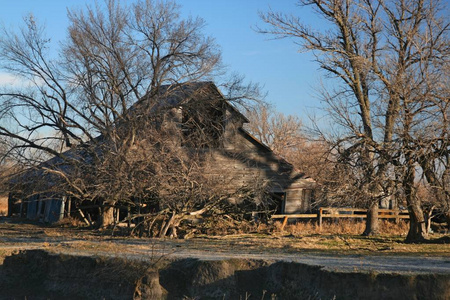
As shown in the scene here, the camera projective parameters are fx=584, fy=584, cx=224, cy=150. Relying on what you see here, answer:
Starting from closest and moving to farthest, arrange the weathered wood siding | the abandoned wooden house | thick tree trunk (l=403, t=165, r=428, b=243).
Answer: thick tree trunk (l=403, t=165, r=428, b=243)
the abandoned wooden house
the weathered wood siding

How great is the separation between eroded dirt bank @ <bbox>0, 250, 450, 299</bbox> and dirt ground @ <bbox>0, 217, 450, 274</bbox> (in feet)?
1.45

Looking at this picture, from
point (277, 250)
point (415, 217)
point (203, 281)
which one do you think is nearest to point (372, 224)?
point (415, 217)

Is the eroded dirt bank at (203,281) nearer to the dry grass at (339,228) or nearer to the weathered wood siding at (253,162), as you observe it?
the dry grass at (339,228)

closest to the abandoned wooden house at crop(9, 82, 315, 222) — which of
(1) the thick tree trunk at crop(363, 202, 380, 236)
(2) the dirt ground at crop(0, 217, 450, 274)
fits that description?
(1) the thick tree trunk at crop(363, 202, 380, 236)

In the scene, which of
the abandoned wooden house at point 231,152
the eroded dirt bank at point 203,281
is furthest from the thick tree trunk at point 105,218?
the eroded dirt bank at point 203,281

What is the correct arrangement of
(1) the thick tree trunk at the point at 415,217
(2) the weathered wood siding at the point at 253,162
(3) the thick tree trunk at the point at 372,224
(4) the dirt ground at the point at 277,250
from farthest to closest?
1. (2) the weathered wood siding at the point at 253,162
2. (3) the thick tree trunk at the point at 372,224
3. (1) the thick tree trunk at the point at 415,217
4. (4) the dirt ground at the point at 277,250

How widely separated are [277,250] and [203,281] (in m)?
4.74

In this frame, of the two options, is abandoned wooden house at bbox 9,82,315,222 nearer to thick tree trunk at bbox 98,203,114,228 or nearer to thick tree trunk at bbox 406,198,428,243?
thick tree trunk at bbox 98,203,114,228

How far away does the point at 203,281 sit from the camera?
1209cm

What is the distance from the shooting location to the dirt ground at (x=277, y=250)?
42.0ft

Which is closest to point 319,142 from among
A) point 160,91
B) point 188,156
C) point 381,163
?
point 381,163

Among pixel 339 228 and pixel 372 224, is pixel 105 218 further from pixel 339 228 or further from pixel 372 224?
pixel 372 224

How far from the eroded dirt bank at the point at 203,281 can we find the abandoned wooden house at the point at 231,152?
12042 millimetres

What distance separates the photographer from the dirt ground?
12.8m
